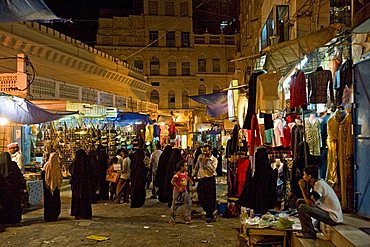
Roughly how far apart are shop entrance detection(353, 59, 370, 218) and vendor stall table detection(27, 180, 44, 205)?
975cm

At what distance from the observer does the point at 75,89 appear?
55.9 feet

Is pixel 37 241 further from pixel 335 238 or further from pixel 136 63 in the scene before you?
pixel 136 63

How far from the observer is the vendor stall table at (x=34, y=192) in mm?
13836

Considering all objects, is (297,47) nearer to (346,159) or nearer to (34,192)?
(346,159)

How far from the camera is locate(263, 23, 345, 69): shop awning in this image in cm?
783

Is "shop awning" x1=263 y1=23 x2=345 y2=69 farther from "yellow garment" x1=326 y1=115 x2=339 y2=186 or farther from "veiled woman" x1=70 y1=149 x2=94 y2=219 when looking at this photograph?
"veiled woman" x1=70 y1=149 x2=94 y2=219

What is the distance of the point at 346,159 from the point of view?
831cm

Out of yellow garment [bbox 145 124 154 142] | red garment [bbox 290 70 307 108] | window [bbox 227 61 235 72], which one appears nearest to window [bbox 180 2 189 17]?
window [bbox 227 61 235 72]

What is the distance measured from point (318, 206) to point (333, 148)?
1592 millimetres

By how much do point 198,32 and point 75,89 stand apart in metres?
37.3

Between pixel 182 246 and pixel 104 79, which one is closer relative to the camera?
pixel 182 246

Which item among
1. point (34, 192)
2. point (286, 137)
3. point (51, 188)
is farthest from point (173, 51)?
point (286, 137)

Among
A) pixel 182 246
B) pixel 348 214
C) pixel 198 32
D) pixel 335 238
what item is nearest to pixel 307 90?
pixel 348 214

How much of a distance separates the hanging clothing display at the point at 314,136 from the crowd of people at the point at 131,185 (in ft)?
3.21
